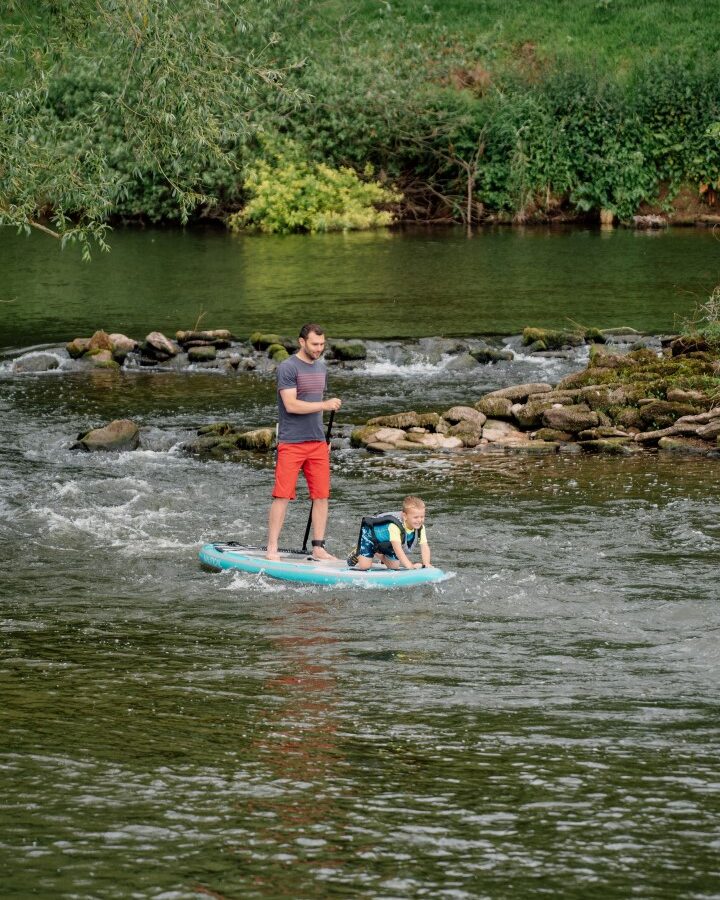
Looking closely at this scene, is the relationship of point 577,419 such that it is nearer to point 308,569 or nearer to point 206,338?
point 308,569

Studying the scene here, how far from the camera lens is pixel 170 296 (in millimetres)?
33719

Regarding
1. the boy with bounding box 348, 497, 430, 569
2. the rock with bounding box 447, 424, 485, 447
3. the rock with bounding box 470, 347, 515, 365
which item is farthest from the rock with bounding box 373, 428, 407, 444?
the rock with bounding box 470, 347, 515, 365

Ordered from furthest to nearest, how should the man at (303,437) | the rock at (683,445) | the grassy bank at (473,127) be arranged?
the grassy bank at (473,127) → the rock at (683,445) → the man at (303,437)

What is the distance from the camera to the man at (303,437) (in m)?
12.6

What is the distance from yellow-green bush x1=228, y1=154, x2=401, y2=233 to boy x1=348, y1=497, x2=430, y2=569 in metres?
36.3

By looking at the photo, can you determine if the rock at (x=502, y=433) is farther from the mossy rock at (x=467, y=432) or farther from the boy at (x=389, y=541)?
the boy at (x=389, y=541)

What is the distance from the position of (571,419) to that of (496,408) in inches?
54.9

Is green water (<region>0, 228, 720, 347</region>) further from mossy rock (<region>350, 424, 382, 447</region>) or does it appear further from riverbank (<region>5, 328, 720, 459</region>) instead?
mossy rock (<region>350, 424, 382, 447</region>)

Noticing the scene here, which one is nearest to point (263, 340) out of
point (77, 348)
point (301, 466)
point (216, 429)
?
Answer: point (77, 348)

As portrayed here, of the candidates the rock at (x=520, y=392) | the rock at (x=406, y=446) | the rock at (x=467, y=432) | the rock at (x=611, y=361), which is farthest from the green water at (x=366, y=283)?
the rock at (x=406, y=446)

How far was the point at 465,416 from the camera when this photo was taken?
1989 cm

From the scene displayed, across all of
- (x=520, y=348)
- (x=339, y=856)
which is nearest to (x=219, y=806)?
(x=339, y=856)

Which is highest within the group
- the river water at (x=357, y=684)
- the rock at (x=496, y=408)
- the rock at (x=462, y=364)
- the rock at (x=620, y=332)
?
the rock at (x=620, y=332)

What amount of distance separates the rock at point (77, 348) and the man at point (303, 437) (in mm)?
14312
